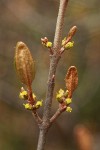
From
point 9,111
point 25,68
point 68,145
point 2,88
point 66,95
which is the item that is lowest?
point 68,145

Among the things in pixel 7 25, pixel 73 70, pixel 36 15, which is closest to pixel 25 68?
pixel 73 70

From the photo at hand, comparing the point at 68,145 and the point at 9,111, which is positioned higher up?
the point at 9,111

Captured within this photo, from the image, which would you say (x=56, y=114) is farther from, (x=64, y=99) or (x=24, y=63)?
(x=24, y=63)

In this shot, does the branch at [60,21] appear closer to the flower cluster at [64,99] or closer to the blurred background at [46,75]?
the flower cluster at [64,99]

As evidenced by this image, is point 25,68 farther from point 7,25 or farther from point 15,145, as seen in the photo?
point 7,25

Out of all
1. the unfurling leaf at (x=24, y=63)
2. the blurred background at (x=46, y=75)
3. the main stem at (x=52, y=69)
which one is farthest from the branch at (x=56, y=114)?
the blurred background at (x=46, y=75)

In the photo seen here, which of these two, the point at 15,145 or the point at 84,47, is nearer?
the point at 15,145
